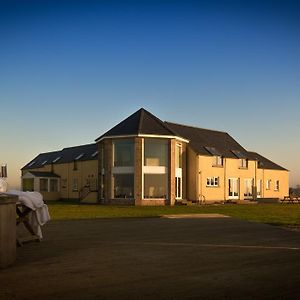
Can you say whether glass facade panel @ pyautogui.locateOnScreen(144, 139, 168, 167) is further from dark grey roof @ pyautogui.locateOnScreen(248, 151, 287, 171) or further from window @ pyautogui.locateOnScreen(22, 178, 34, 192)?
window @ pyautogui.locateOnScreen(22, 178, 34, 192)

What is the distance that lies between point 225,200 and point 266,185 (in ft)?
37.7

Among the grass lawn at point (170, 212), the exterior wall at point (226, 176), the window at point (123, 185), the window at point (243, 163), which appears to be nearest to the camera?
the grass lawn at point (170, 212)

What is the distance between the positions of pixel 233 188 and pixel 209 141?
591 centimetres

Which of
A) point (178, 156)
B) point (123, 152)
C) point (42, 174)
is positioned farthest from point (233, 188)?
point (42, 174)

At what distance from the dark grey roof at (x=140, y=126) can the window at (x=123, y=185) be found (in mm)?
3922

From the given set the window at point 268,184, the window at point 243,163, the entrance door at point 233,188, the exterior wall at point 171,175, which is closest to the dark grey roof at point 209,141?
the window at point 243,163

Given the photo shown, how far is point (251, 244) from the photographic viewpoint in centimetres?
1221

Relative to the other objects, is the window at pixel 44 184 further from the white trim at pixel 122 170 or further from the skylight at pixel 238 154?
the skylight at pixel 238 154

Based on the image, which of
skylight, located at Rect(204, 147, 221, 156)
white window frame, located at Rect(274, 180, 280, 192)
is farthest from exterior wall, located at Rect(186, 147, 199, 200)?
white window frame, located at Rect(274, 180, 280, 192)

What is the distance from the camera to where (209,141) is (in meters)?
52.2

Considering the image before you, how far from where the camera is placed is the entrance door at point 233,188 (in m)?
51.4

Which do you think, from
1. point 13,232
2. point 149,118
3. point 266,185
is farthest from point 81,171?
point 13,232

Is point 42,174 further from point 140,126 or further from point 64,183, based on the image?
point 140,126

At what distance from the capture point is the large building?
137 feet
